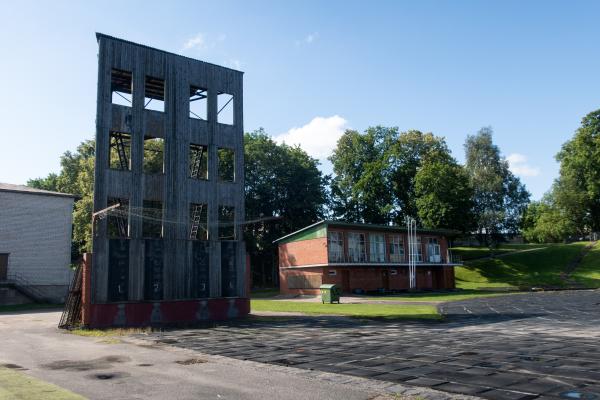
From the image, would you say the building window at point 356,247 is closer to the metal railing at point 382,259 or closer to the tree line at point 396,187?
the metal railing at point 382,259

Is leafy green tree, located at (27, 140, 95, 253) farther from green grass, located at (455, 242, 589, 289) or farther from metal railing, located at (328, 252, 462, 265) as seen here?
green grass, located at (455, 242, 589, 289)

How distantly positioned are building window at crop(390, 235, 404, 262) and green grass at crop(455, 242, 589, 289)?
36.7ft

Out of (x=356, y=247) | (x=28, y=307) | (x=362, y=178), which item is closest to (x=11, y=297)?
(x=28, y=307)

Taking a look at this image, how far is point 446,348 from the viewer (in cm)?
1380

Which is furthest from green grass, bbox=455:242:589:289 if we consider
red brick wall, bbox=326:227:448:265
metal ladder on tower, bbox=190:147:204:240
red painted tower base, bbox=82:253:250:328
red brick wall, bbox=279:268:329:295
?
metal ladder on tower, bbox=190:147:204:240

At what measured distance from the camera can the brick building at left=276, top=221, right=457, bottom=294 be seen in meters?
46.1

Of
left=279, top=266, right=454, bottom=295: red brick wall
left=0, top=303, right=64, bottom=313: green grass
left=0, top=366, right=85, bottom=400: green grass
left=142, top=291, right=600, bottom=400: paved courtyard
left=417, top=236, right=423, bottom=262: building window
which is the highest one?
left=417, top=236, right=423, bottom=262: building window

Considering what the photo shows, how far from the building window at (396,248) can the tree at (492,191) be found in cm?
2101

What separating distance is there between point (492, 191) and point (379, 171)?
59.5 ft

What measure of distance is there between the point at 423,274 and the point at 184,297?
3607cm

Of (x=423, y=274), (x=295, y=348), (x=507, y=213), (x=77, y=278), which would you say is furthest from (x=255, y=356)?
(x=507, y=213)

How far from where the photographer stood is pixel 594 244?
72.1 metres

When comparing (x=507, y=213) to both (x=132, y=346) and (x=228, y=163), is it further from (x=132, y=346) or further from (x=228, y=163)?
(x=132, y=346)

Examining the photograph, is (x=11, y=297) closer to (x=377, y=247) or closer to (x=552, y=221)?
(x=377, y=247)
